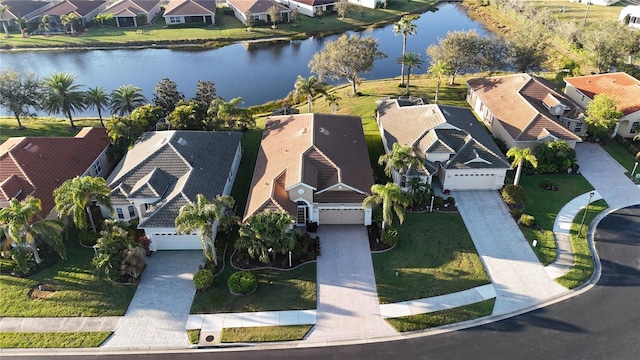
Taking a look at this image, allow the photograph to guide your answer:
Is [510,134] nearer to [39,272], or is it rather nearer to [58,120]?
[39,272]

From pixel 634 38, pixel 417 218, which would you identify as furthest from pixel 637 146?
pixel 417 218

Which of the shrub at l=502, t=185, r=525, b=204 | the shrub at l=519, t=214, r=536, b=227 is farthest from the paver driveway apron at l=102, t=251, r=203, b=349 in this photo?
the shrub at l=502, t=185, r=525, b=204

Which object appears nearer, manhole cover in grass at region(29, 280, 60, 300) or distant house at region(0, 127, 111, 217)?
manhole cover in grass at region(29, 280, 60, 300)

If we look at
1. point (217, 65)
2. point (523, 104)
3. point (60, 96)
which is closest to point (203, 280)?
point (60, 96)

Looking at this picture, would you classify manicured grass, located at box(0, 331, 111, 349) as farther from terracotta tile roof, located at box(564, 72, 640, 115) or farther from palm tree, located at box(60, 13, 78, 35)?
palm tree, located at box(60, 13, 78, 35)

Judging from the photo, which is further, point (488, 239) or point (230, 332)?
point (488, 239)

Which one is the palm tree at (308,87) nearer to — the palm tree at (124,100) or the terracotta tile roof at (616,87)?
the palm tree at (124,100)
